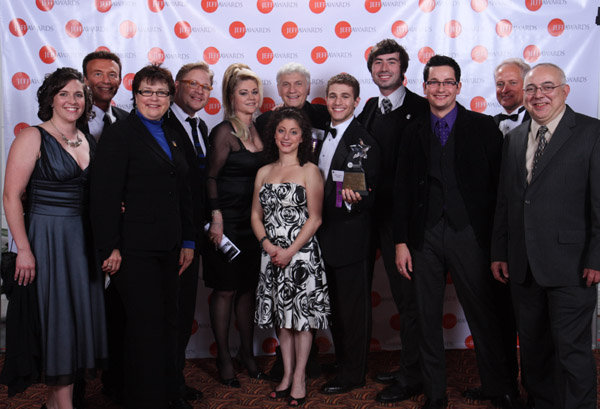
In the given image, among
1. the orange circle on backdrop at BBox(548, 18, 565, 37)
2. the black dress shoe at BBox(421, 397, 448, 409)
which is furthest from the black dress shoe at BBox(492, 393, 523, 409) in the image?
the orange circle on backdrop at BBox(548, 18, 565, 37)

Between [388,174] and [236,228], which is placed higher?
[388,174]

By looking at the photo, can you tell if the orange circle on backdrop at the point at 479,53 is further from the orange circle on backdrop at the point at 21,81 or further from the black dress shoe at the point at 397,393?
the orange circle on backdrop at the point at 21,81

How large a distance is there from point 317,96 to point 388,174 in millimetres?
1131

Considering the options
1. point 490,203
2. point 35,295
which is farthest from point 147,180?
point 490,203

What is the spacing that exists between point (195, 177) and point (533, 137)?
5.70 feet

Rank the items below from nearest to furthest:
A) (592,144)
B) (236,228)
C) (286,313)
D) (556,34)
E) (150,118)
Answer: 1. (592,144)
2. (150,118)
3. (286,313)
4. (236,228)
5. (556,34)

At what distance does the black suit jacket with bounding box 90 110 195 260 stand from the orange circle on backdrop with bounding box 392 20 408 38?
2091 mm

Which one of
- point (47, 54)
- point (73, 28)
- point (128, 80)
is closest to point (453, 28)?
point (128, 80)

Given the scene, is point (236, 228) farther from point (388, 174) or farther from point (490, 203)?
point (490, 203)

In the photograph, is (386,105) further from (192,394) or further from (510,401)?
(192,394)

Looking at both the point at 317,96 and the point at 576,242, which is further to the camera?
the point at 317,96

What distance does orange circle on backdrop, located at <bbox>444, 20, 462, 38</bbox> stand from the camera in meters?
3.99

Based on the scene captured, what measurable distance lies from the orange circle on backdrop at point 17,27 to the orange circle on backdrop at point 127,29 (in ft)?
2.15

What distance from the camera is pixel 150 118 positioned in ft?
8.87
